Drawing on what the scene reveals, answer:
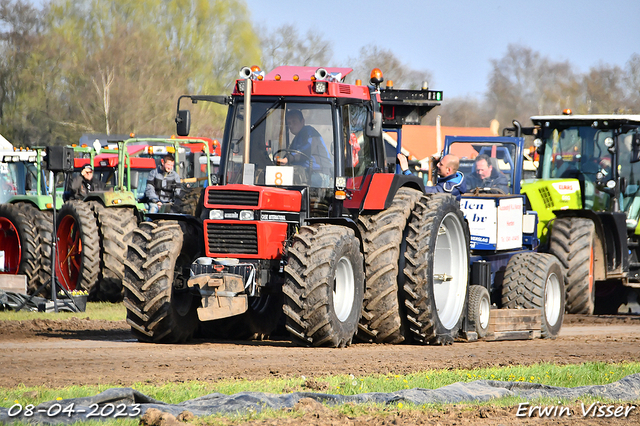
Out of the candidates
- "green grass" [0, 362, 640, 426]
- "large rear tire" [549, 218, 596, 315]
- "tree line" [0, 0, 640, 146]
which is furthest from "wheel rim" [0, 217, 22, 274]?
"tree line" [0, 0, 640, 146]

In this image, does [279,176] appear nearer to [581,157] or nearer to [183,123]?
[183,123]

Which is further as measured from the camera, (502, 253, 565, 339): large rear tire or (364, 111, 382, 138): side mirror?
(502, 253, 565, 339): large rear tire

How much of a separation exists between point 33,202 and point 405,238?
923cm

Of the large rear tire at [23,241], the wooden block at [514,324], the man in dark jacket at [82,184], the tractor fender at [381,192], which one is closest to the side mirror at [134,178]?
the man in dark jacket at [82,184]

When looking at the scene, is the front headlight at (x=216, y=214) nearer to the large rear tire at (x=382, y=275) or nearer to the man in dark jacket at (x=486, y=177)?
the large rear tire at (x=382, y=275)

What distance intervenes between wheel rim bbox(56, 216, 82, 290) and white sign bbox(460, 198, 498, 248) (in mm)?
7055

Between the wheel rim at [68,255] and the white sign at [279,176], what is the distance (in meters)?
6.83

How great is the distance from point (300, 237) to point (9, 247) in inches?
392

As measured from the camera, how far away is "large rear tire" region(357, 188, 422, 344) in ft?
28.8

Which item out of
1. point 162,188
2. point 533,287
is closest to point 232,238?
point 533,287

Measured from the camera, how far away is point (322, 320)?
8023 mm

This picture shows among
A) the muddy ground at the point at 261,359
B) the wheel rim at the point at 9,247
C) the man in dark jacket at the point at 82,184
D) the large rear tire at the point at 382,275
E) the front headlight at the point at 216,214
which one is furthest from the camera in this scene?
the wheel rim at the point at 9,247

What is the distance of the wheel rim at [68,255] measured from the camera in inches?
581

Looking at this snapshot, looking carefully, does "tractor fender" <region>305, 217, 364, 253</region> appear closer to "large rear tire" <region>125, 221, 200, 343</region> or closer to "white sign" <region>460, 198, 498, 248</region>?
"large rear tire" <region>125, 221, 200, 343</region>
